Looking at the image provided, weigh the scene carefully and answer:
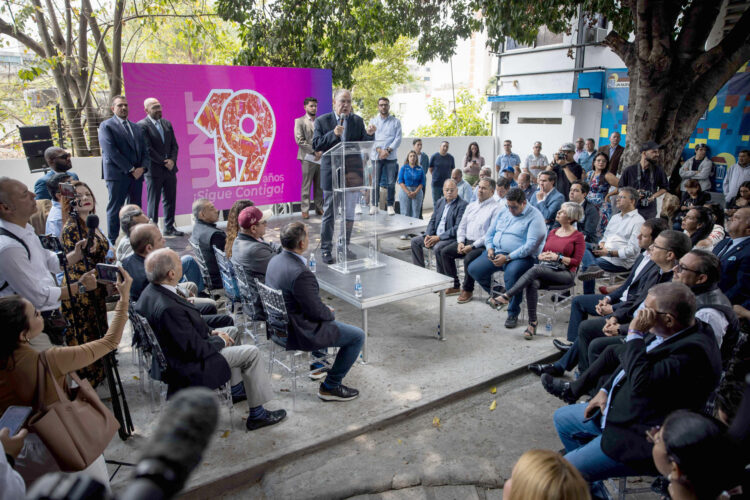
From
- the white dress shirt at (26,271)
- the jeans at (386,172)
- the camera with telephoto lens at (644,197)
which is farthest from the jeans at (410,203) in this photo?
the white dress shirt at (26,271)

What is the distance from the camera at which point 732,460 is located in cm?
172

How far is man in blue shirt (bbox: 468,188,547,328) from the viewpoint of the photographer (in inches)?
225

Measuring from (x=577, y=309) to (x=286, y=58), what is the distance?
29.2 feet

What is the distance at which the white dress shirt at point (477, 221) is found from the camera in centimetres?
644

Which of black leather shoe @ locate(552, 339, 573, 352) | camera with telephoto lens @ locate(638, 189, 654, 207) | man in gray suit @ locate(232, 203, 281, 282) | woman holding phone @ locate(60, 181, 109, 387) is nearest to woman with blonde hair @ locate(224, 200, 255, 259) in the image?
man in gray suit @ locate(232, 203, 281, 282)

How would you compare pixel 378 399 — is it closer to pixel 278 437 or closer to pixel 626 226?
pixel 278 437

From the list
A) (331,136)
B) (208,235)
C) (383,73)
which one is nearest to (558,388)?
(208,235)

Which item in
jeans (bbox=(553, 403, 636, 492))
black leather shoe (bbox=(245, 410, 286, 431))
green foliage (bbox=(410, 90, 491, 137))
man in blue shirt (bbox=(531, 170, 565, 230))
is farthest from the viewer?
green foliage (bbox=(410, 90, 491, 137))

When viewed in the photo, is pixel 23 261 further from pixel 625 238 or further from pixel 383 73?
pixel 383 73

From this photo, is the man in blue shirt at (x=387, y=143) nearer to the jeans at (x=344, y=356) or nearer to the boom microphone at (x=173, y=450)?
the jeans at (x=344, y=356)

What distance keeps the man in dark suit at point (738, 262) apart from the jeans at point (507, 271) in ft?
6.29

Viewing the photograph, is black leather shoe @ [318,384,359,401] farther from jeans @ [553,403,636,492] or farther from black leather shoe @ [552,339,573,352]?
black leather shoe @ [552,339,573,352]

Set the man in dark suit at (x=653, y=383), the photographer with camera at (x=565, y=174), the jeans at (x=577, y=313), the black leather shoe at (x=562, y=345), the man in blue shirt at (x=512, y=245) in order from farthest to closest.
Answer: the photographer with camera at (x=565, y=174), the man in blue shirt at (x=512, y=245), the black leather shoe at (x=562, y=345), the jeans at (x=577, y=313), the man in dark suit at (x=653, y=383)

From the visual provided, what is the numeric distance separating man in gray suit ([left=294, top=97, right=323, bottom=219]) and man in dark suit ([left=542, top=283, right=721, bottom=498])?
274 inches
